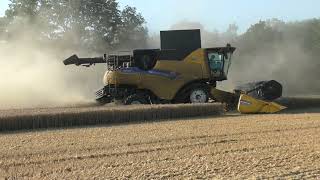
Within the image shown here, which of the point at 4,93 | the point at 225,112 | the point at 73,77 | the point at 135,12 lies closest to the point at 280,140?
the point at 225,112

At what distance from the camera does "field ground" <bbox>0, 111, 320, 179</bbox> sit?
30.3ft

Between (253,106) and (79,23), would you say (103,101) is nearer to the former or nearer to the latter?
(253,106)

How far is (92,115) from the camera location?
18.2 meters

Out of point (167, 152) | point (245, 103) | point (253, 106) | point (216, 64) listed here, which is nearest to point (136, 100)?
point (216, 64)

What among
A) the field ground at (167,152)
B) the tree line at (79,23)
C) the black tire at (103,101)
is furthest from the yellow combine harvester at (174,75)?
the tree line at (79,23)

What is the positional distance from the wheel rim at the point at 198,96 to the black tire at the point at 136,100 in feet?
6.05

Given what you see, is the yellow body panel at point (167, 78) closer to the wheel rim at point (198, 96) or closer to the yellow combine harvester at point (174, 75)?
the yellow combine harvester at point (174, 75)

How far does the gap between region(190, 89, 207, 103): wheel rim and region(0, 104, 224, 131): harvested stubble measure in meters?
3.35

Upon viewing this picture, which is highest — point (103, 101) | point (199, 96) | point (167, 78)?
point (167, 78)

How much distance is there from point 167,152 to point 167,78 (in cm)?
1295

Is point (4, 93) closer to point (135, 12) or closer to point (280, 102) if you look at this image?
point (280, 102)

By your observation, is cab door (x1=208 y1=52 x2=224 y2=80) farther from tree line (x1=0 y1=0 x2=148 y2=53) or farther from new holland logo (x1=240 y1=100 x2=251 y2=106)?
tree line (x1=0 y1=0 x2=148 y2=53)

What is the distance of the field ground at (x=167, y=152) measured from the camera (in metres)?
9.23

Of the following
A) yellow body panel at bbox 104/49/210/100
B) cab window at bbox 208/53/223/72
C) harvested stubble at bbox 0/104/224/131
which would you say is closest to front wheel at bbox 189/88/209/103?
yellow body panel at bbox 104/49/210/100
